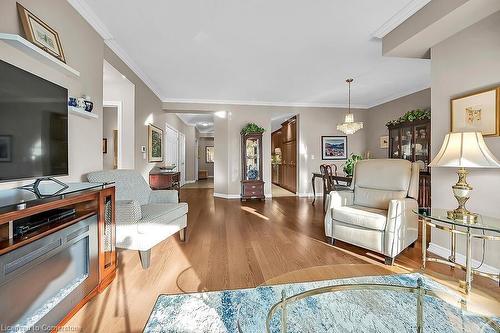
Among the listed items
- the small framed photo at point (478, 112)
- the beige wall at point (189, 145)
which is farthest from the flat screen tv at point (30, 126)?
A: the beige wall at point (189, 145)

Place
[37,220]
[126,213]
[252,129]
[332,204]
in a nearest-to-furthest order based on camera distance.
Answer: [37,220] → [126,213] → [332,204] → [252,129]

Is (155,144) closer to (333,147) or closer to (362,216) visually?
(362,216)

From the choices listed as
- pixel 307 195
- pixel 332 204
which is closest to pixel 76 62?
pixel 332 204

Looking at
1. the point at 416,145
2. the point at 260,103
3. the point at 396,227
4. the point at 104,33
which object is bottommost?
the point at 396,227

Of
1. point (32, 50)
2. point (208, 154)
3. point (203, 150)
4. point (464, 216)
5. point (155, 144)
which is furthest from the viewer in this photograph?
point (208, 154)

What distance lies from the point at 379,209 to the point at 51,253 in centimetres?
295

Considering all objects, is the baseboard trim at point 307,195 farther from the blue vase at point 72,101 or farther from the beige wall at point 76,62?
the blue vase at point 72,101

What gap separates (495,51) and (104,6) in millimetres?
3622

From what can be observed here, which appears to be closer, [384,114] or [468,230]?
[468,230]

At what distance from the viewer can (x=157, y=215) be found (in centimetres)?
217

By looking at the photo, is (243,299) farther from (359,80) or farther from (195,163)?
(195,163)

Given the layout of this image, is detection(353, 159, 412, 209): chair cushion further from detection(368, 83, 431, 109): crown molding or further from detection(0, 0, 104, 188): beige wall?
detection(368, 83, 431, 109): crown molding

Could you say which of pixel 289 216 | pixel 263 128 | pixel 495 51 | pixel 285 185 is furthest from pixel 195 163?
pixel 495 51

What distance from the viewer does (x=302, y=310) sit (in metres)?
1.38
